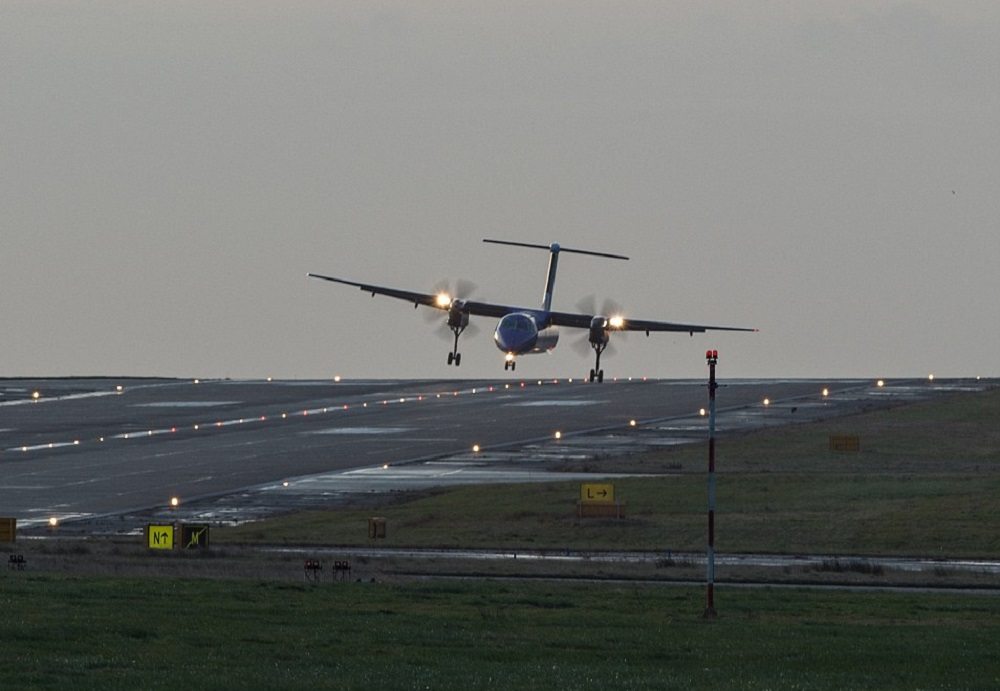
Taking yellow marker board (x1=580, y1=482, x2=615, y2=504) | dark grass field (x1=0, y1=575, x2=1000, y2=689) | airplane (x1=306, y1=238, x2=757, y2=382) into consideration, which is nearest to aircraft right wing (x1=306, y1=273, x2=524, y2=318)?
airplane (x1=306, y1=238, x2=757, y2=382)

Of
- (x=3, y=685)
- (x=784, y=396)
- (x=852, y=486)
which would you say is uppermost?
(x=784, y=396)

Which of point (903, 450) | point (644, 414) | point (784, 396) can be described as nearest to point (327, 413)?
point (644, 414)

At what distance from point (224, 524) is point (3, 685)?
45.7 meters

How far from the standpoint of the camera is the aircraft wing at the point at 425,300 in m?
124

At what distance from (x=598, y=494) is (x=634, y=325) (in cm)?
6260

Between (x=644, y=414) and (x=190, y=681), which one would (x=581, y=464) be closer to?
(x=644, y=414)

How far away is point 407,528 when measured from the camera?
66.8 m

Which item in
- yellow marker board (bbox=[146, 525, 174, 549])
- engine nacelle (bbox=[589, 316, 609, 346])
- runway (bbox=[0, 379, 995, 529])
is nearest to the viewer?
yellow marker board (bbox=[146, 525, 174, 549])

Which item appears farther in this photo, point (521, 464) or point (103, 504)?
point (521, 464)

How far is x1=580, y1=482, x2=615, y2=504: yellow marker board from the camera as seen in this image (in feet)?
221

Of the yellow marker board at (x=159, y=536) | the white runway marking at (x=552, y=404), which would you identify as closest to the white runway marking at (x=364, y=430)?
the white runway marking at (x=552, y=404)

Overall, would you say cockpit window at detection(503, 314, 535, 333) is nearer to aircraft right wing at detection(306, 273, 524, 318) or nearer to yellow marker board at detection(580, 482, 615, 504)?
aircraft right wing at detection(306, 273, 524, 318)

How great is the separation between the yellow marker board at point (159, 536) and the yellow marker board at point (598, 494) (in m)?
17.1

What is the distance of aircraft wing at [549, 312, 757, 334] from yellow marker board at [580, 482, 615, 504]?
2303 inches
